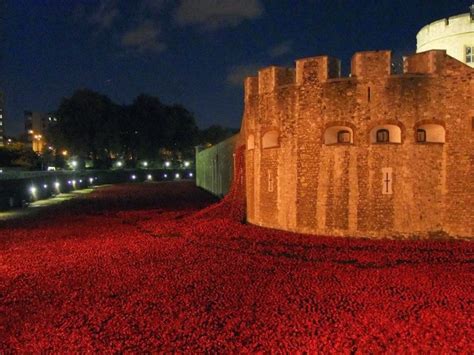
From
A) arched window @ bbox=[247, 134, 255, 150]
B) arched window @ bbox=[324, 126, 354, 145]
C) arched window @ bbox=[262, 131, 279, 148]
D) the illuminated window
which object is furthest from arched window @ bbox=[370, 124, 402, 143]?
the illuminated window

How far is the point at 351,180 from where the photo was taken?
46.4ft

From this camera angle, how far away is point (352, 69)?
46.4 ft

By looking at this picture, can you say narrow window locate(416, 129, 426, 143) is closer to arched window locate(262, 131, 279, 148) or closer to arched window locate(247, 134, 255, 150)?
arched window locate(262, 131, 279, 148)

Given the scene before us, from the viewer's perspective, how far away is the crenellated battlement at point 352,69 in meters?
13.2

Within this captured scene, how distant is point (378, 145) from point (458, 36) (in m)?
9.81

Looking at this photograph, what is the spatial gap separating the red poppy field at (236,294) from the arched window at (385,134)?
3.45 metres

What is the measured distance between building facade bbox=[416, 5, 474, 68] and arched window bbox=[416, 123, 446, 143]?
7.61 metres

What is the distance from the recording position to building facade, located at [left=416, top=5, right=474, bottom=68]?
19203mm

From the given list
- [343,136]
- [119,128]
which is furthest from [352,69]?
[119,128]

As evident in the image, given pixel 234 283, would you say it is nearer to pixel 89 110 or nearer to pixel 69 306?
pixel 69 306

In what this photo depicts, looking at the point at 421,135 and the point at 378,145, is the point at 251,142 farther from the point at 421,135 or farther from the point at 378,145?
the point at 421,135

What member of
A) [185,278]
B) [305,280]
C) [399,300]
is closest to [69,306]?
[185,278]

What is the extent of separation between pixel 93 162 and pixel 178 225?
56320mm

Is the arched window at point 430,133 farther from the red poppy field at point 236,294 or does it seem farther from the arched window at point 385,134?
the red poppy field at point 236,294
